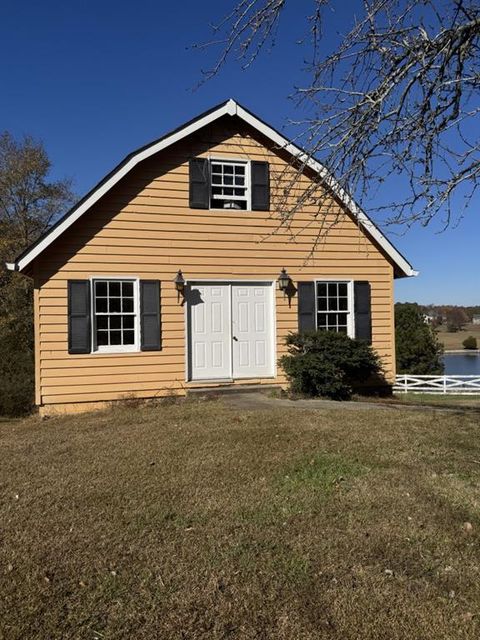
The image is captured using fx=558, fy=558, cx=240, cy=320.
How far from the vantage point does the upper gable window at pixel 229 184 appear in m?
11.9

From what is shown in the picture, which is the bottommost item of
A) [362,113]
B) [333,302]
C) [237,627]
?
[237,627]

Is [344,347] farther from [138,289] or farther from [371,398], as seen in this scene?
[138,289]

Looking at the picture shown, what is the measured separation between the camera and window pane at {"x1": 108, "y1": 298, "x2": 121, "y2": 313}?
11.2 metres

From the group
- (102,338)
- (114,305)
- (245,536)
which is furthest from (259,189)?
(245,536)

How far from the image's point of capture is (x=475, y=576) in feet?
11.8

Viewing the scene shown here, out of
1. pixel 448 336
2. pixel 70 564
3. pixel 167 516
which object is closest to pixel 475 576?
pixel 167 516

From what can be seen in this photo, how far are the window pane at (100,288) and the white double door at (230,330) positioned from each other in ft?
5.57

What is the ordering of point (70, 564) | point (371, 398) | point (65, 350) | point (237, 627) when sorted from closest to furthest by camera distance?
point (237, 627) → point (70, 564) → point (65, 350) → point (371, 398)

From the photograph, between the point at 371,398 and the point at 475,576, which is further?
the point at 371,398

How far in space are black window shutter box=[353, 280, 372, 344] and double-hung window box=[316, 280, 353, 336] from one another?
133 millimetres

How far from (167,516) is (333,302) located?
8.62 meters

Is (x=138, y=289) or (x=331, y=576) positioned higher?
(x=138, y=289)

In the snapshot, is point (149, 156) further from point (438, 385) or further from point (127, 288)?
point (438, 385)

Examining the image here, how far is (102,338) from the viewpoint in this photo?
11180 mm
